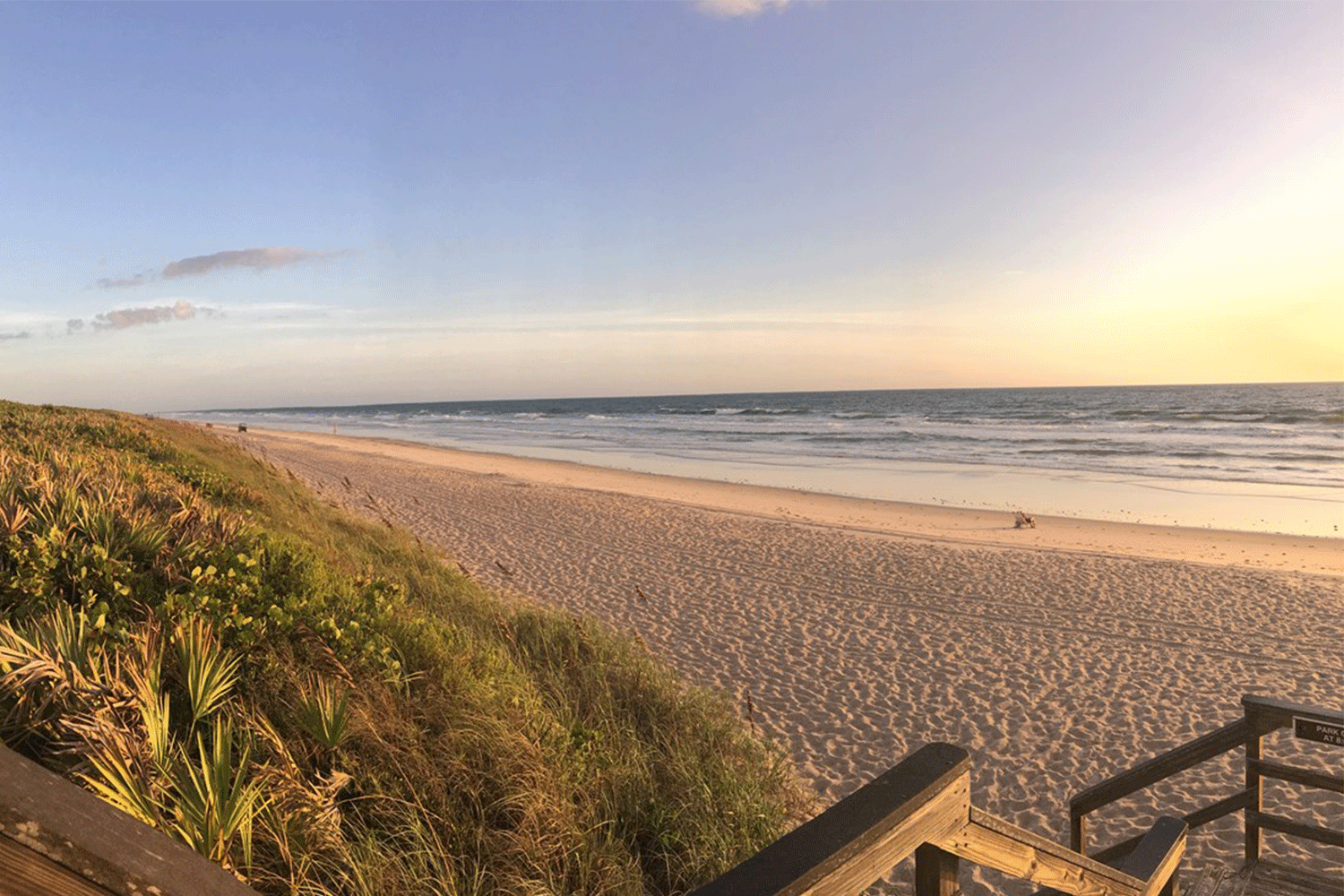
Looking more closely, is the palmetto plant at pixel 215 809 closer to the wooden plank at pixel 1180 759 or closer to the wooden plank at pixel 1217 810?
the wooden plank at pixel 1180 759

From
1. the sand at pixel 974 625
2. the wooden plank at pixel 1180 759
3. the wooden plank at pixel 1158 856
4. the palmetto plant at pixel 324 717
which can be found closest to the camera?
the wooden plank at pixel 1158 856

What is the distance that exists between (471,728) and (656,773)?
1467 millimetres

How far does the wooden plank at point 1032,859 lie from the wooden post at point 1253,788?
245 cm

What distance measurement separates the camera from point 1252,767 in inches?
171

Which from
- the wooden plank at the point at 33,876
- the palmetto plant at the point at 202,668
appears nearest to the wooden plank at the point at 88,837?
the wooden plank at the point at 33,876

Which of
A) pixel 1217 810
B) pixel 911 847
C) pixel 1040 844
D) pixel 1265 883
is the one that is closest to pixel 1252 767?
pixel 1217 810

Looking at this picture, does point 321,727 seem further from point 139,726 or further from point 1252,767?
point 1252,767

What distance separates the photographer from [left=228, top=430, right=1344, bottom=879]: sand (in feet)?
22.3

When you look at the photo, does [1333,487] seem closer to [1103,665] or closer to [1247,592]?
[1247,592]

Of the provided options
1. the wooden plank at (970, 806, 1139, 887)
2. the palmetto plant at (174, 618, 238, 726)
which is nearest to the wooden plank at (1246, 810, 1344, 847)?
the wooden plank at (970, 806, 1139, 887)

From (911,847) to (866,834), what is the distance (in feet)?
0.58

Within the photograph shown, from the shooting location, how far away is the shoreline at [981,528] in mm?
15078

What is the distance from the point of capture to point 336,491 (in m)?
20.8

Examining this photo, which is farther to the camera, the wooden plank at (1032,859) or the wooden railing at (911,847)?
the wooden plank at (1032,859)
